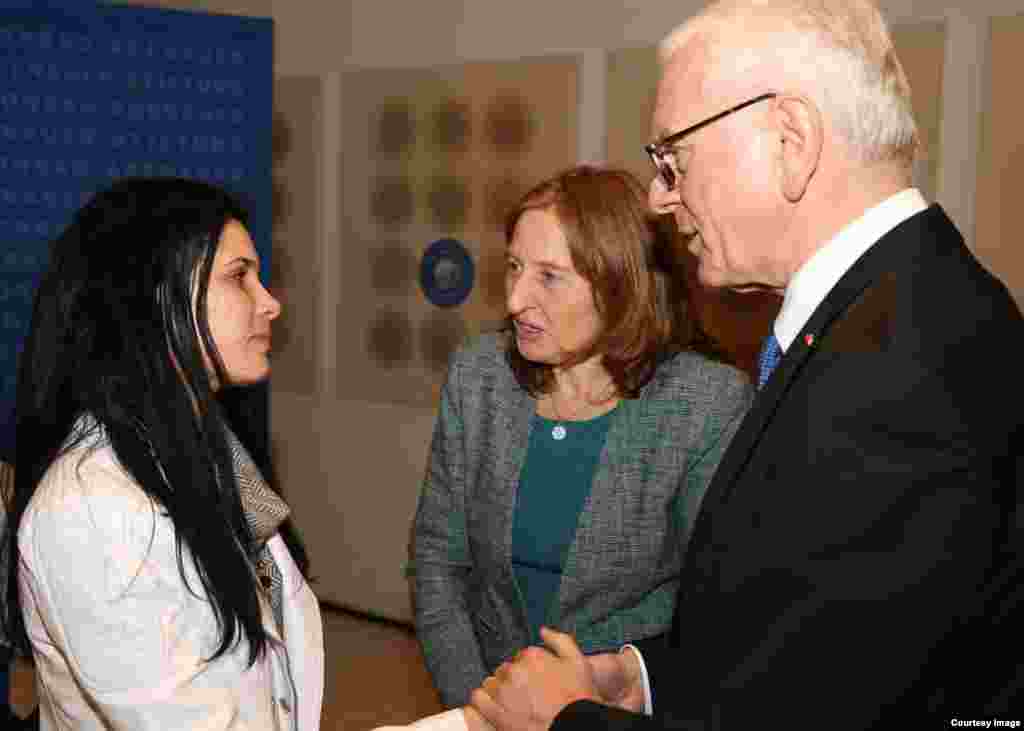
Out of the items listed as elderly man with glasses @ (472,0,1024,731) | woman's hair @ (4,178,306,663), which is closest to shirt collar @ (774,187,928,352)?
elderly man with glasses @ (472,0,1024,731)

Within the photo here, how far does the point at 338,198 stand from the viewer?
5.71 metres

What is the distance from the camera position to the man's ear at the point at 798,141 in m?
1.36

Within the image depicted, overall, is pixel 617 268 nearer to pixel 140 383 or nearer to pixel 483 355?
pixel 483 355

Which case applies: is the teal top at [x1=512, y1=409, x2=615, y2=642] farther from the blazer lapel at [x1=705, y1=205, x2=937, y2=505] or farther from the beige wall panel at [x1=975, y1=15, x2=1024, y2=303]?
the beige wall panel at [x1=975, y1=15, x2=1024, y2=303]

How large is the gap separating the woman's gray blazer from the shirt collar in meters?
1.00

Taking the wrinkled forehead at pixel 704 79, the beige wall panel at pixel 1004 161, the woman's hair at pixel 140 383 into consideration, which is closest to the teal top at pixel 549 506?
the woman's hair at pixel 140 383

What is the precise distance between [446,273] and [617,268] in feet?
9.24

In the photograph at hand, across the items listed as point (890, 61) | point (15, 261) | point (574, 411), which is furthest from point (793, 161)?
point (15, 261)

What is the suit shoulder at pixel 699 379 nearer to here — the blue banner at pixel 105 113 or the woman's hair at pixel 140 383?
the woman's hair at pixel 140 383

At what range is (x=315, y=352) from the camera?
230 inches

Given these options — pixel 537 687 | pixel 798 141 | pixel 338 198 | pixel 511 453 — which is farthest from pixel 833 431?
pixel 338 198

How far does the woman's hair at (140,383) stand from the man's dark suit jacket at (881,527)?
762 millimetres

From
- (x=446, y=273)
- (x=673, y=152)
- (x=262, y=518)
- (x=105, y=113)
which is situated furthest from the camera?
(x=446, y=273)

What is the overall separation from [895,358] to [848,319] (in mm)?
114
